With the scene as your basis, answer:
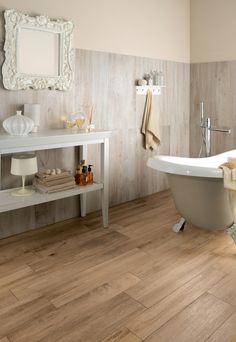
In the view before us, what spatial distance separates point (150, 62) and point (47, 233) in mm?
2198

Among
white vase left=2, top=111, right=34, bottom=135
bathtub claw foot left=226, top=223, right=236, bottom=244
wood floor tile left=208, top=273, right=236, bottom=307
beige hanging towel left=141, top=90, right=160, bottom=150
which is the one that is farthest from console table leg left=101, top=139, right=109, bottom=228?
wood floor tile left=208, top=273, right=236, bottom=307

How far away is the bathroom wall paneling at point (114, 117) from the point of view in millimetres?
2859

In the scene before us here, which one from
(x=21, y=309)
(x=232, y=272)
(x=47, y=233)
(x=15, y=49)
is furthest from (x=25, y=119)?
(x=232, y=272)

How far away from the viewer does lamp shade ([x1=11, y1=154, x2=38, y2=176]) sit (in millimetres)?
2494

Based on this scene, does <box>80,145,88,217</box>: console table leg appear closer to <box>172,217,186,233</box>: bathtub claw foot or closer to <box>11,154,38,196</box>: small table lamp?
<box>11,154,38,196</box>: small table lamp

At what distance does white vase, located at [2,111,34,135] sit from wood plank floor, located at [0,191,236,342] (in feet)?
2.99

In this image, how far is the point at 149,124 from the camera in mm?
3717

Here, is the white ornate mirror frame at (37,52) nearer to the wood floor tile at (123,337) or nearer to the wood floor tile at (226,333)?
the wood floor tile at (123,337)

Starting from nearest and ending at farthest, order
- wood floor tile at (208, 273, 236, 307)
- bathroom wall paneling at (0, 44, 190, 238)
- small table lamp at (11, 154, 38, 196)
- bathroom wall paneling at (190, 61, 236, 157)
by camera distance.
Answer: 1. wood floor tile at (208, 273, 236, 307)
2. small table lamp at (11, 154, 38, 196)
3. bathroom wall paneling at (0, 44, 190, 238)
4. bathroom wall paneling at (190, 61, 236, 157)

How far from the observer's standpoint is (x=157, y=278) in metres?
2.17

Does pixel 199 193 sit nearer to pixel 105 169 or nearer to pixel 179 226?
pixel 179 226

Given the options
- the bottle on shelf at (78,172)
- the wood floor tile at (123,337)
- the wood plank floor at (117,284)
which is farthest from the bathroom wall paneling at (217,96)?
the wood floor tile at (123,337)

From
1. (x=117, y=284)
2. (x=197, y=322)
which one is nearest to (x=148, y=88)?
(x=117, y=284)

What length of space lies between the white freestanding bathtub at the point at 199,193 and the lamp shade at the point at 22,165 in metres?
0.91
